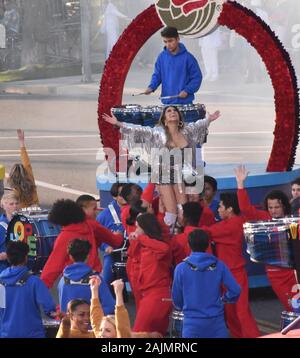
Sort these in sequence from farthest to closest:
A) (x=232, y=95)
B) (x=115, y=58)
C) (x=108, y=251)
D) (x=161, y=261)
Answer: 1. (x=232, y=95)
2. (x=115, y=58)
3. (x=108, y=251)
4. (x=161, y=261)

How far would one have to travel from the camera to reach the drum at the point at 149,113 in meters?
14.5

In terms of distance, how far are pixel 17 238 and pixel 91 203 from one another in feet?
2.96

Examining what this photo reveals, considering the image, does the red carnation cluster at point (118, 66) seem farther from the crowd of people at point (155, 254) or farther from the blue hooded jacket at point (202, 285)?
the blue hooded jacket at point (202, 285)

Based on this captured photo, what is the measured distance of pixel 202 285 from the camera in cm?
1095

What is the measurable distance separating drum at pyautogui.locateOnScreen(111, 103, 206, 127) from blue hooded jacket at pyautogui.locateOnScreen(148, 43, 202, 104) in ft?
1.30

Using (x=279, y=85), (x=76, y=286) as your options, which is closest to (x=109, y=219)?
(x=76, y=286)

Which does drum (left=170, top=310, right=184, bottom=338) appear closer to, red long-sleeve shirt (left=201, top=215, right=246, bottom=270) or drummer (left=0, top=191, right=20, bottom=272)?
red long-sleeve shirt (left=201, top=215, right=246, bottom=270)

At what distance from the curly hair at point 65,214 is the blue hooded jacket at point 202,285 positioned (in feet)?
Result: 4.65

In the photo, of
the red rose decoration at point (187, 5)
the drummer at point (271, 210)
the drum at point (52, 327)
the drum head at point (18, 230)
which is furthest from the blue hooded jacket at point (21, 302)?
the red rose decoration at point (187, 5)

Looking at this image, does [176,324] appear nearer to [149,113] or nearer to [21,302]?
[21,302]

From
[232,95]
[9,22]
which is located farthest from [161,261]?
[9,22]
